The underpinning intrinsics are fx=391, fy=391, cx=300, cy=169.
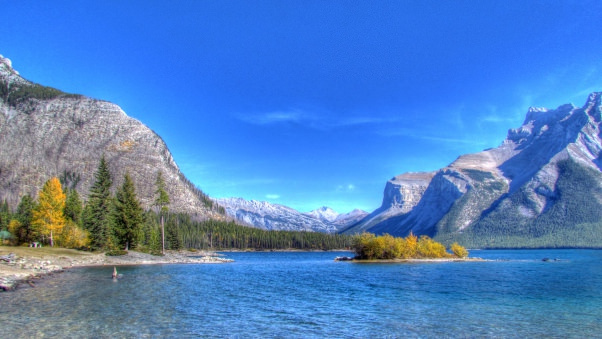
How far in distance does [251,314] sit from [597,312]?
31.5 metres

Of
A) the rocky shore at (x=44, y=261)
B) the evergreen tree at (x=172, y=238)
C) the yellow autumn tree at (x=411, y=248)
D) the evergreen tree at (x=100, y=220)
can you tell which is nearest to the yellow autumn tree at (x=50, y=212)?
the evergreen tree at (x=100, y=220)

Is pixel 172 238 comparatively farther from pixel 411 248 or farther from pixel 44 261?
pixel 411 248

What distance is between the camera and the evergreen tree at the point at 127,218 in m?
96.8

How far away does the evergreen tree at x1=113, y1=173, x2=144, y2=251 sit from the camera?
9675cm

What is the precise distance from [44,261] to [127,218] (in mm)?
30819

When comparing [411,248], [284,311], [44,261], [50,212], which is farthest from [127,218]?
[411,248]

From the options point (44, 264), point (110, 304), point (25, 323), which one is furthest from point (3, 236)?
point (25, 323)

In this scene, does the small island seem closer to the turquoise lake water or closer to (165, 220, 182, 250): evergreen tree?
(165, 220, 182, 250): evergreen tree

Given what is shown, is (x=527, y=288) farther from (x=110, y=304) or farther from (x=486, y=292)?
(x=110, y=304)

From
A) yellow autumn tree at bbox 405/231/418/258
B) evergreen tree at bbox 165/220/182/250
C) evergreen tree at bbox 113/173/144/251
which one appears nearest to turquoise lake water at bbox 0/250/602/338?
evergreen tree at bbox 113/173/144/251

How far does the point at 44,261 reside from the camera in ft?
217

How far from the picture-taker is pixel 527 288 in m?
56.8

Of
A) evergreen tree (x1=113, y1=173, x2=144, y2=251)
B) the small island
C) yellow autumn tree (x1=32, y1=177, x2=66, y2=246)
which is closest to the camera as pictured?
yellow autumn tree (x1=32, y1=177, x2=66, y2=246)

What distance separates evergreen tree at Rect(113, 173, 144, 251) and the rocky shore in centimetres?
513
